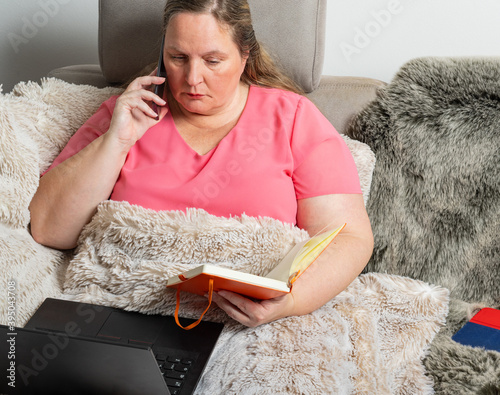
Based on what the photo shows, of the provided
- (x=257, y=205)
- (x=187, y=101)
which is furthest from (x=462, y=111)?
(x=187, y=101)

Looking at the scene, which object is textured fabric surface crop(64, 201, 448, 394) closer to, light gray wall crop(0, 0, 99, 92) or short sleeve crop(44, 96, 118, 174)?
short sleeve crop(44, 96, 118, 174)

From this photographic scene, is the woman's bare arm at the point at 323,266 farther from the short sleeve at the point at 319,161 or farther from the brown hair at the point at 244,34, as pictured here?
the brown hair at the point at 244,34

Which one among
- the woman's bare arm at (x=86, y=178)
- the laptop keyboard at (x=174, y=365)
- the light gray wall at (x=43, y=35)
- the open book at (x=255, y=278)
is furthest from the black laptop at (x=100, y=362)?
the light gray wall at (x=43, y=35)

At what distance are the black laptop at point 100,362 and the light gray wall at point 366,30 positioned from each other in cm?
102

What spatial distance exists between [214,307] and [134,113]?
1.66 feet

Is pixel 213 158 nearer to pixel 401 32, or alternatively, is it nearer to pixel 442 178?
pixel 442 178

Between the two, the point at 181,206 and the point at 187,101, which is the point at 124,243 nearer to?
the point at 181,206

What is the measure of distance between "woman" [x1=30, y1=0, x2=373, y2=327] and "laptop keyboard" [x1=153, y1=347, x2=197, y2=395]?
0.33 metres

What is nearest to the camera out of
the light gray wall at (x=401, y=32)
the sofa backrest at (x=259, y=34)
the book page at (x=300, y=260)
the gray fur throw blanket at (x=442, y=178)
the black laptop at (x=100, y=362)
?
the black laptop at (x=100, y=362)

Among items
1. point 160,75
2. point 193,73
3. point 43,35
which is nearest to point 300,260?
point 193,73

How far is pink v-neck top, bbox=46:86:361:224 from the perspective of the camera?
130 centimetres

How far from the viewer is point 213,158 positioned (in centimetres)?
134

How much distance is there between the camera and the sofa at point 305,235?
110cm

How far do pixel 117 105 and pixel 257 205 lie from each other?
16.0 inches
